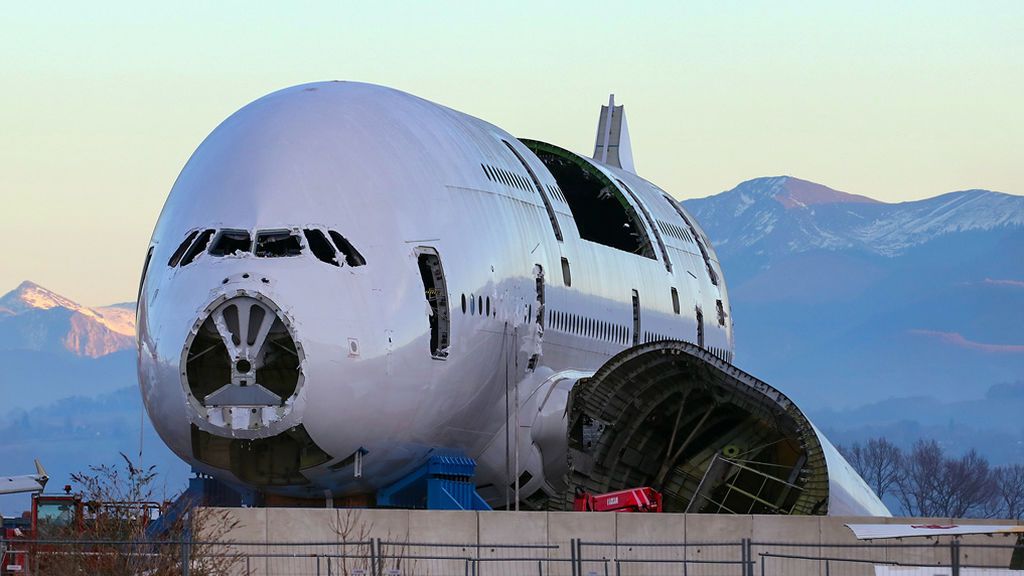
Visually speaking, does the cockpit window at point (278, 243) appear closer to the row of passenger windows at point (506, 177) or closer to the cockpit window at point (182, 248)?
the cockpit window at point (182, 248)

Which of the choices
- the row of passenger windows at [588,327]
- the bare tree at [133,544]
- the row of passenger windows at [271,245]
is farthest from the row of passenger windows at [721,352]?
the bare tree at [133,544]

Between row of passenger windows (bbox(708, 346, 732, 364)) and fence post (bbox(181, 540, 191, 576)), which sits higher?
row of passenger windows (bbox(708, 346, 732, 364))

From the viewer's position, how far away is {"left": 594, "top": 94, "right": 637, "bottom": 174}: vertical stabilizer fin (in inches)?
2372

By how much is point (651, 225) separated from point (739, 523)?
18505mm

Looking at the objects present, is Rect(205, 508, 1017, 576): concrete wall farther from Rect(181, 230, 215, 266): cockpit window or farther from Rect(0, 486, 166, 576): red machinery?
Rect(181, 230, 215, 266): cockpit window

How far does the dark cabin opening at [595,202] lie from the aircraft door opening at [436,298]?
46.6 ft

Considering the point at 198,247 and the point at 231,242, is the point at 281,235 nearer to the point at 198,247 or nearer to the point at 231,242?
the point at 231,242

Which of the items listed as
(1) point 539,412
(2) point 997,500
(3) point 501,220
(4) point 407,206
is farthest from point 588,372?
(2) point 997,500

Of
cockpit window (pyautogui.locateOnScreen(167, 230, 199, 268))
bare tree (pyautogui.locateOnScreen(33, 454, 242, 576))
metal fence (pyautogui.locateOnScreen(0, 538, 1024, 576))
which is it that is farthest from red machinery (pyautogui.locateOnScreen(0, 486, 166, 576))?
cockpit window (pyautogui.locateOnScreen(167, 230, 199, 268))

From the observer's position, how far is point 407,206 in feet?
110

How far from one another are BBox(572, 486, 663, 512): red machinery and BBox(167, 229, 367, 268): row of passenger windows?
25.1 ft

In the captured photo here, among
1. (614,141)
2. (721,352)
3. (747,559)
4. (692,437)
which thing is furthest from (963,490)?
(747,559)

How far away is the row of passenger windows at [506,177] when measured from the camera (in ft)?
123

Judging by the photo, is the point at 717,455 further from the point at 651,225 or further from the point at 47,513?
the point at 47,513
